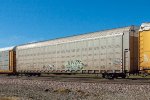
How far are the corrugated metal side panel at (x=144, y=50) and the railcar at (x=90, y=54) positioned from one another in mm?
896

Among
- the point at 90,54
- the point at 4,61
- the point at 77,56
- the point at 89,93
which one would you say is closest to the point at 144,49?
the point at 90,54

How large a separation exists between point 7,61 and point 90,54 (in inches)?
756

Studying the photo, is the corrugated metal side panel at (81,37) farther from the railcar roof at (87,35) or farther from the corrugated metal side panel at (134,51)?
the corrugated metal side panel at (134,51)

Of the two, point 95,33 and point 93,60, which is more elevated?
point 95,33

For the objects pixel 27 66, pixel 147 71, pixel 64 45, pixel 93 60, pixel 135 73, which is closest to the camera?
pixel 147 71

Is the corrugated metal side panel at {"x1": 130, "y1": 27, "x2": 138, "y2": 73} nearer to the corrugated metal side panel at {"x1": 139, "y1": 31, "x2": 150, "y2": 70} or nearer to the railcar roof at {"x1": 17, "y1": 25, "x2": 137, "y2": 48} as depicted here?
the railcar roof at {"x1": 17, "y1": 25, "x2": 137, "y2": 48}

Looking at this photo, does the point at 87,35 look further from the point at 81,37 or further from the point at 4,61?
the point at 4,61

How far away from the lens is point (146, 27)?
21.0 m

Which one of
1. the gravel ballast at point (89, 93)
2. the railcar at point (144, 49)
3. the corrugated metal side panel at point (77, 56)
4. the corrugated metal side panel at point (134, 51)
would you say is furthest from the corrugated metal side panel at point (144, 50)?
the gravel ballast at point (89, 93)

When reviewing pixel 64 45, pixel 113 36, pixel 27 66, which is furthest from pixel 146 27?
pixel 27 66

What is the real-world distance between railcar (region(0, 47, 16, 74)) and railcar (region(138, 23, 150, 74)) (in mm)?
23289

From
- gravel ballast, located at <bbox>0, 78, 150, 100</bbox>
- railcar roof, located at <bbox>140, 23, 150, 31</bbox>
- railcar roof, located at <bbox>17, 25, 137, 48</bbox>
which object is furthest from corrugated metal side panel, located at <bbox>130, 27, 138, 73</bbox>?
gravel ballast, located at <bbox>0, 78, 150, 100</bbox>

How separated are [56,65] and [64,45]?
8.47 ft

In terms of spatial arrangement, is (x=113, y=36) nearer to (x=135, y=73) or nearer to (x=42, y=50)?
(x=135, y=73)
